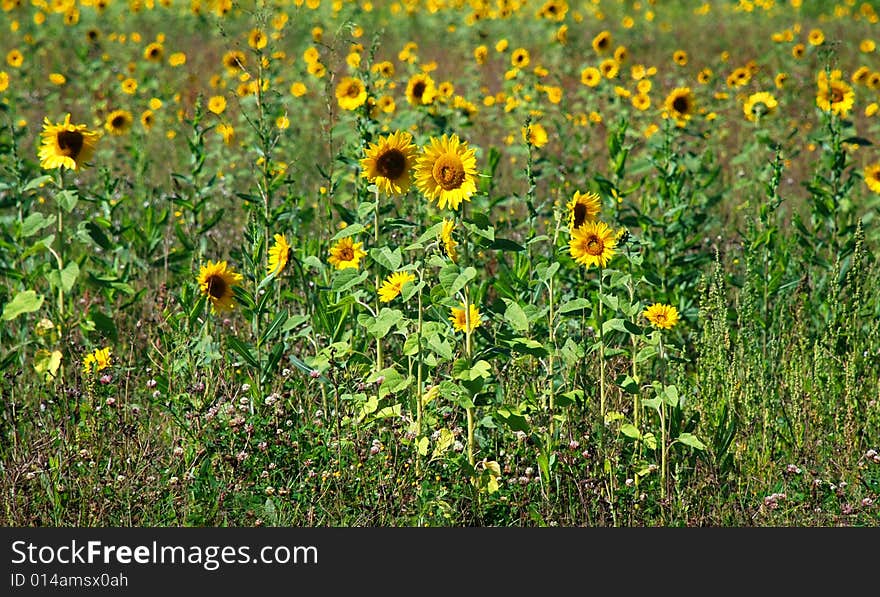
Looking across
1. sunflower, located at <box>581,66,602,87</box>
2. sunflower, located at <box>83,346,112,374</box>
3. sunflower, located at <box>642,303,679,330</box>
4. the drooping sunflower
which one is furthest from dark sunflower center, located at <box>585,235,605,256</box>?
sunflower, located at <box>581,66,602,87</box>

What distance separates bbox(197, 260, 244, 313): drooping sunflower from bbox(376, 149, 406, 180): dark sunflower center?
66 cm

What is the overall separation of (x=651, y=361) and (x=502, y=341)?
84 cm

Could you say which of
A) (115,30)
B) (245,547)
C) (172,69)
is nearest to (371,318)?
(245,547)

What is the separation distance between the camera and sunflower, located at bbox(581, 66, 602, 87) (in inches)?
264

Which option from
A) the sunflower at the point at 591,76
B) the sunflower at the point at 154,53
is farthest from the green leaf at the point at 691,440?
the sunflower at the point at 154,53

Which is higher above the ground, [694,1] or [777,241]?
[694,1]

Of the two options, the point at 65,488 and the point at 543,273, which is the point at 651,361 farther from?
the point at 65,488

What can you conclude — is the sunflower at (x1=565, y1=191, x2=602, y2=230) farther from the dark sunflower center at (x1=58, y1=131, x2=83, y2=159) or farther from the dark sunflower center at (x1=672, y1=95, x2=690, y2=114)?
the dark sunflower center at (x1=672, y1=95, x2=690, y2=114)

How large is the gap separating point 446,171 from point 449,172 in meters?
0.01

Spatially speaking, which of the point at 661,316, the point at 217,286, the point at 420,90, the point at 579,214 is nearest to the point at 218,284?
the point at 217,286

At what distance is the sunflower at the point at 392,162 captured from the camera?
3.45 metres

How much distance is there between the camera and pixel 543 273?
348 centimetres

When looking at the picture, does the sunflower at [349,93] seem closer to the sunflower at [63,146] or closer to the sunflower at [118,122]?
the sunflower at [118,122]

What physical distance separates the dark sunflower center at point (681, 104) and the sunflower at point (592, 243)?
77.8 inches
